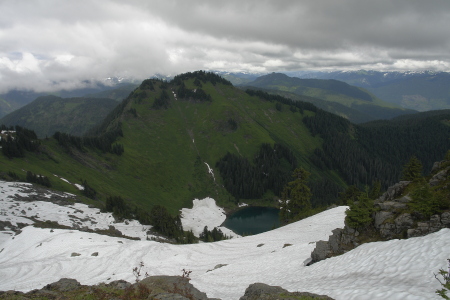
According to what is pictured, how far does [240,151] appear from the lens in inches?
7042

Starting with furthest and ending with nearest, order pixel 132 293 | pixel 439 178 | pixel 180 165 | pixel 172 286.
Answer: pixel 180 165, pixel 439 178, pixel 172 286, pixel 132 293

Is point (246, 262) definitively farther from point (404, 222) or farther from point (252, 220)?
point (252, 220)

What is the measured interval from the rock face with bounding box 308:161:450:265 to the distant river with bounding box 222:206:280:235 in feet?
269

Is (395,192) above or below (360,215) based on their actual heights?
above

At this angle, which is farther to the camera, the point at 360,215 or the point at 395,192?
the point at 395,192

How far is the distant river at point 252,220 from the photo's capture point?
110 meters

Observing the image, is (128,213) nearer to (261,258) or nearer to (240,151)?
(261,258)

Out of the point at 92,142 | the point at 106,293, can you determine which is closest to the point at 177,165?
the point at 92,142

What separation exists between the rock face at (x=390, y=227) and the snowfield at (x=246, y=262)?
137cm

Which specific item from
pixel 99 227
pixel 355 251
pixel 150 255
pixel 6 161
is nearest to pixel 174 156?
pixel 6 161

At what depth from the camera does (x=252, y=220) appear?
122 meters

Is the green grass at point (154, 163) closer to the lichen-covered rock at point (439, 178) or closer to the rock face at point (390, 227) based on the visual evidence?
the rock face at point (390, 227)

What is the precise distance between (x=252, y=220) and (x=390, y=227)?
106 metres

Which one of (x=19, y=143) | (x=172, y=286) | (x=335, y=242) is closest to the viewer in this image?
(x=172, y=286)
